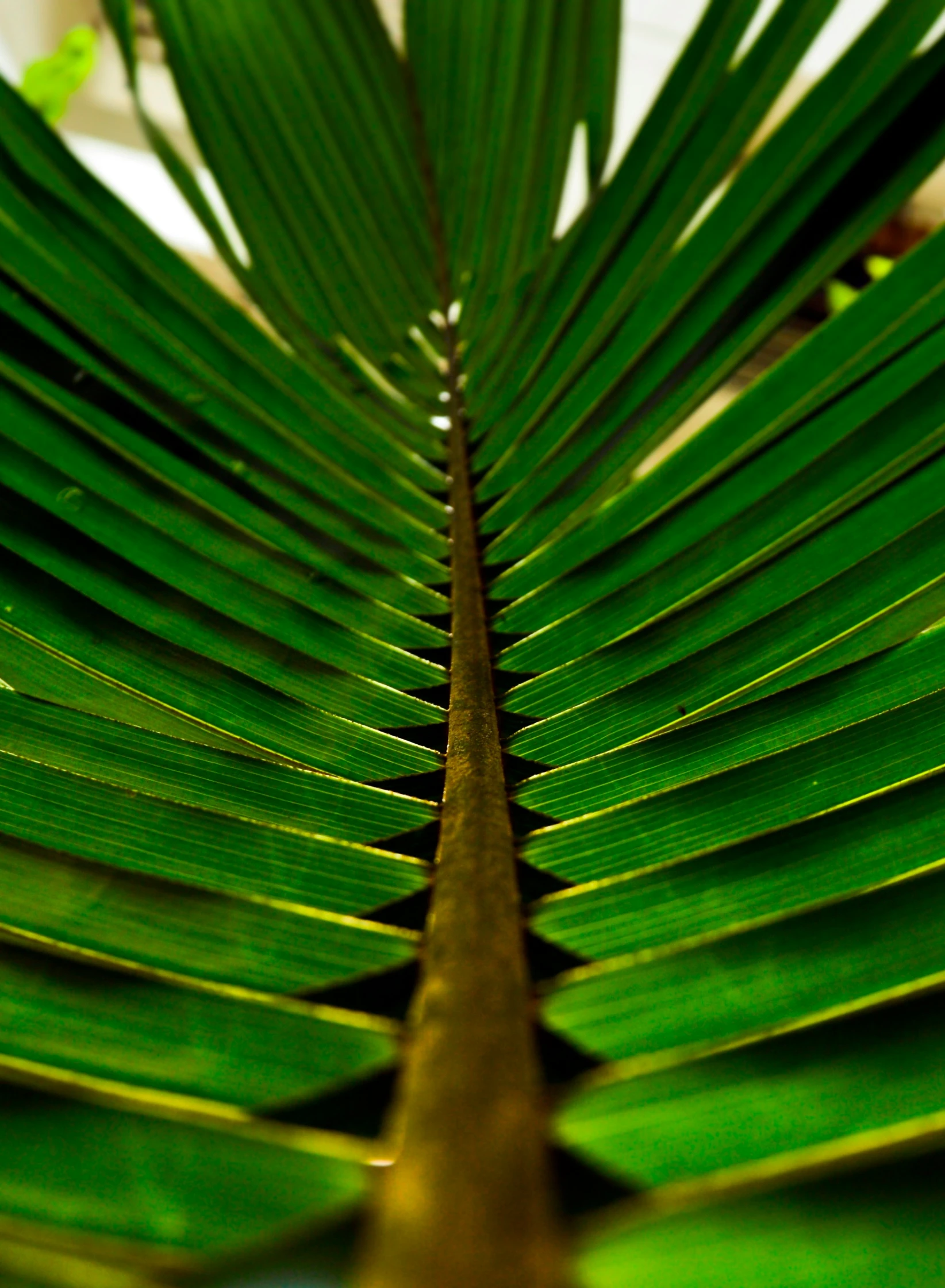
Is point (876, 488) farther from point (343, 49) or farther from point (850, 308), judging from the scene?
point (343, 49)

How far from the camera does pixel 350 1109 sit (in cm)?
25

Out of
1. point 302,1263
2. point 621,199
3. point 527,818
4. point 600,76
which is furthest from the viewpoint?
point 600,76

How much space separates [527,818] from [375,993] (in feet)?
0.45

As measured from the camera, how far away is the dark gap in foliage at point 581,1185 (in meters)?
0.22

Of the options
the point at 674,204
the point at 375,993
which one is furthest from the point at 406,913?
the point at 674,204

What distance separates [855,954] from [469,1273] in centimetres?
18

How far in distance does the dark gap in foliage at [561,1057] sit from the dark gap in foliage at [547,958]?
0.13 ft

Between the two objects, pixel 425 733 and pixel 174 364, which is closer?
pixel 425 733

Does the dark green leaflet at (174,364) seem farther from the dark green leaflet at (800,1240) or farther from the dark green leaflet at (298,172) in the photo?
the dark green leaflet at (800,1240)

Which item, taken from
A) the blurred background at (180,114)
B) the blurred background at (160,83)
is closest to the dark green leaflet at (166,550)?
the blurred background at (180,114)

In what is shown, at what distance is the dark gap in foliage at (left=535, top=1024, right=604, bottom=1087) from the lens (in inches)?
10.6

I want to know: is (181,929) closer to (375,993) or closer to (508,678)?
(375,993)

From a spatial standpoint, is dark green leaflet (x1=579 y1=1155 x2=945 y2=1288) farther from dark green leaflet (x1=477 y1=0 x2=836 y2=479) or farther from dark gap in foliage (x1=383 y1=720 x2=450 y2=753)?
dark green leaflet (x1=477 y1=0 x2=836 y2=479)

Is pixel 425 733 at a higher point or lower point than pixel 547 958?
higher
